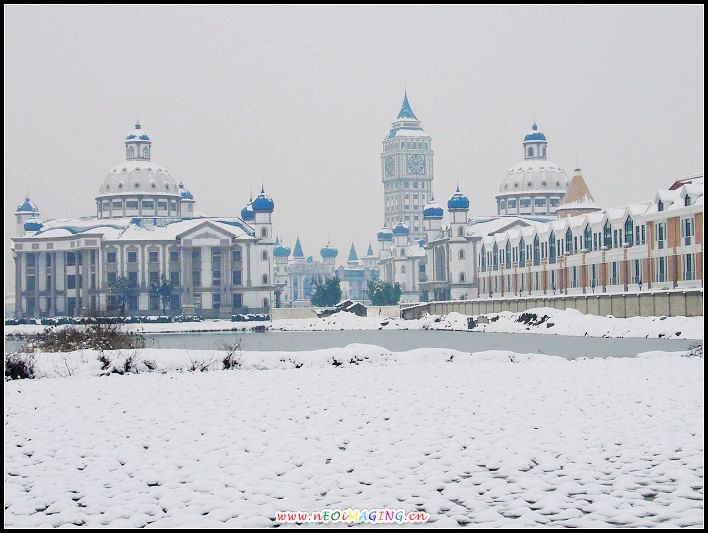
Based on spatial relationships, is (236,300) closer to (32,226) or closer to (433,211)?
(32,226)

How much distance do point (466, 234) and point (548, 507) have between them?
114 meters

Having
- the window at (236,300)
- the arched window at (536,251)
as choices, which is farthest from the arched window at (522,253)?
the window at (236,300)

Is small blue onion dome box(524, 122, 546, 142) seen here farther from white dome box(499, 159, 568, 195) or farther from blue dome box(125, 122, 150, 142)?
blue dome box(125, 122, 150, 142)

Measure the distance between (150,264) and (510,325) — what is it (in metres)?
58.1

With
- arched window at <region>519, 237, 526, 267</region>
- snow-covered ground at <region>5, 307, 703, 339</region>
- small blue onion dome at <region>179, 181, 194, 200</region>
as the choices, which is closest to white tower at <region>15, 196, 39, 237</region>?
small blue onion dome at <region>179, 181, 194, 200</region>

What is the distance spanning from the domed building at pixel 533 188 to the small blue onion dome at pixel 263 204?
40218mm

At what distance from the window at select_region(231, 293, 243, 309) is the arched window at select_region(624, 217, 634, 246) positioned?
186ft

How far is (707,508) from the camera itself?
1063cm

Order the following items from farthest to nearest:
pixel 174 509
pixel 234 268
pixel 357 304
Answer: pixel 234 268 → pixel 357 304 → pixel 174 509

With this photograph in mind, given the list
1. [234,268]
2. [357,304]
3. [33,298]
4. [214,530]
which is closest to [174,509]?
[214,530]

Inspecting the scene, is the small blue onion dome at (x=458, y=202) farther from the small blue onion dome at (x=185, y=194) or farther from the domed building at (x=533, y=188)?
the small blue onion dome at (x=185, y=194)

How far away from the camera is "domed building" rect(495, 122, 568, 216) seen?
497 ft

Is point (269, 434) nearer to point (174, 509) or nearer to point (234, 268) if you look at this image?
point (174, 509)

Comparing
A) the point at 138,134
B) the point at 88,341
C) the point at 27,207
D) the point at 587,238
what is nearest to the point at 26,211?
the point at 27,207
